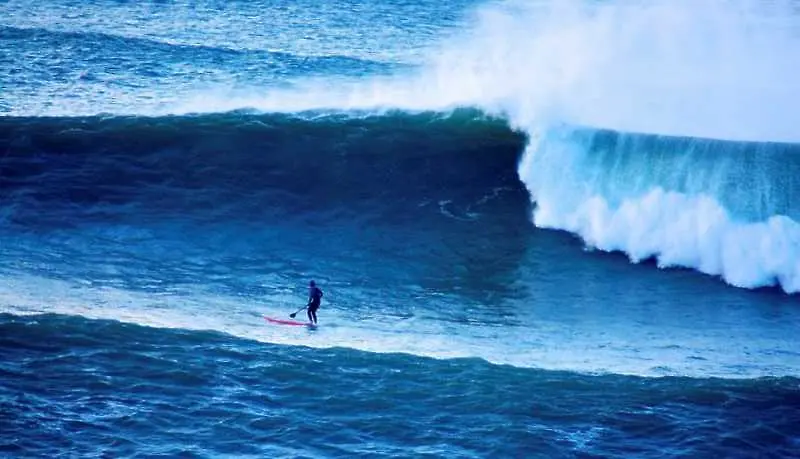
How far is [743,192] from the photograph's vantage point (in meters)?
23.4

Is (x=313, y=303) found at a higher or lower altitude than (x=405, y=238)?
lower

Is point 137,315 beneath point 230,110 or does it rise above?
beneath

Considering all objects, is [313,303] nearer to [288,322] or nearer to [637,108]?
[288,322]

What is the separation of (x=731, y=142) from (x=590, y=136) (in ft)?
9.12

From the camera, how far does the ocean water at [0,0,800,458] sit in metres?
15.5

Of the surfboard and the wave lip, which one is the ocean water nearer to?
the wave lip

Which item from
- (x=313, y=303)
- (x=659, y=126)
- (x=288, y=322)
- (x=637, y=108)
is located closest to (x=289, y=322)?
(x=288, y=322)

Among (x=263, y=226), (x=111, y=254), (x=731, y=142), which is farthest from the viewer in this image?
(x=731, y=142)

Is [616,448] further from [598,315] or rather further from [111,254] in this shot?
[111,254]

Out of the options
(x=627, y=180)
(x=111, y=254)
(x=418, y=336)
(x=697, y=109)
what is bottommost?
(x=418, y=336)

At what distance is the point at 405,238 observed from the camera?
22.7m

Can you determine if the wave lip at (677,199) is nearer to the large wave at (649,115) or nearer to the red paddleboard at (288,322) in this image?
the large wave at (649,115)

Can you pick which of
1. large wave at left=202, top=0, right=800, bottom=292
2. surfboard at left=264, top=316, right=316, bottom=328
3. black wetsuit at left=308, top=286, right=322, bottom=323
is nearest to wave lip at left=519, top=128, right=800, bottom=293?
large wave at left=202, top=0, right=800, bottom=292

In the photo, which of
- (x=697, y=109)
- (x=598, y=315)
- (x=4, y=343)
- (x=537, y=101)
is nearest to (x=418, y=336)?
(x=598, y=315)
